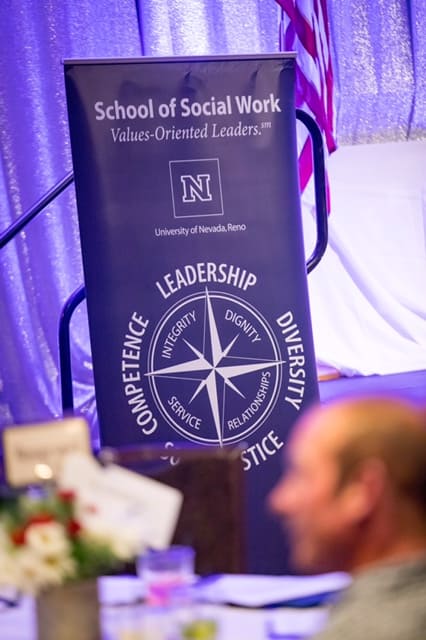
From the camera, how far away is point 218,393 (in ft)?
10.8

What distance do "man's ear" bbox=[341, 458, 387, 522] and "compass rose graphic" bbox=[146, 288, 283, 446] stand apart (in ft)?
7.09

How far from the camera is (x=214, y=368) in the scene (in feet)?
10.8

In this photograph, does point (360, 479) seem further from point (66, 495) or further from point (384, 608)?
point (66, 495)

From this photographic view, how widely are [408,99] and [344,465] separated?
17.3 ft

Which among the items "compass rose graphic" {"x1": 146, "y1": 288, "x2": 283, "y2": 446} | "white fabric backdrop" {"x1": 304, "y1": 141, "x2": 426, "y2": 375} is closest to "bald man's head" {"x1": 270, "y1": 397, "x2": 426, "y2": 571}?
"compass rose graphic" {"x1": 146, "y1": 288, "x2": 283, "y2": 446}

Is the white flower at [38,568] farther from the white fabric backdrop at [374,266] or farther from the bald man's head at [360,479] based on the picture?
the white fabric backdrop at [374,266]

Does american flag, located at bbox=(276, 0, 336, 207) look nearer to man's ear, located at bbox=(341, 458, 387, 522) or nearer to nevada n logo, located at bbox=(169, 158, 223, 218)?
nevada n logo, located at bbox=(169, 158, 223, 218)

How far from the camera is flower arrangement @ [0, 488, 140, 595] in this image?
1.33 m

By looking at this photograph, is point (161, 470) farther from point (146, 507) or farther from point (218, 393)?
point (218, 393)

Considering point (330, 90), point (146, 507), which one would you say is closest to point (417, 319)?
point (330, 90)

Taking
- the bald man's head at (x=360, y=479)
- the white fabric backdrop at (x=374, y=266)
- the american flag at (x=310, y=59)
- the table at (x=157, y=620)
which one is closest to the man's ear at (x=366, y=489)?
the bald man's head at (x=360, y=479)

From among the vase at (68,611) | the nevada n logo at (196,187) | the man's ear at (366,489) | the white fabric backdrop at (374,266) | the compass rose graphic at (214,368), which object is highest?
A: the man's ear at (366,489)

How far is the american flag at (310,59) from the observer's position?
4953 millimetres

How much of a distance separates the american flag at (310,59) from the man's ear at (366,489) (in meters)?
4.04
